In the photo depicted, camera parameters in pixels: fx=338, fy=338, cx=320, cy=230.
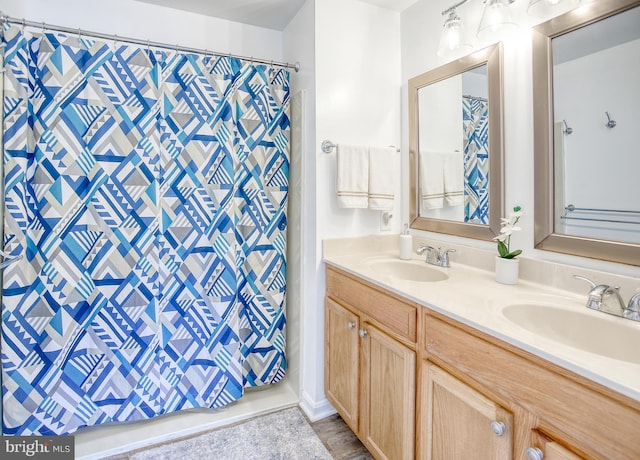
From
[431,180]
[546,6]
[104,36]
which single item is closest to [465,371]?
[431,180]

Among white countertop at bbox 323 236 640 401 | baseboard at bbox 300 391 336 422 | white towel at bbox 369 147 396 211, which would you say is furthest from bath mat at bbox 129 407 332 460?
white towel at bbox 369 147 396 211

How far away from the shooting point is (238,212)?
2.00 metres

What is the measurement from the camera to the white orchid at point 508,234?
1.36 m

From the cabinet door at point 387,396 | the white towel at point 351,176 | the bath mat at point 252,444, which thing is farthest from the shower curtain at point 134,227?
the cabinet door at point 387,396

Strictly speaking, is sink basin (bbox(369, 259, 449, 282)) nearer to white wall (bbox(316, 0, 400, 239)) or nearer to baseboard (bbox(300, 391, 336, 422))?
white wall (bbox(316, 0, 400, 239))

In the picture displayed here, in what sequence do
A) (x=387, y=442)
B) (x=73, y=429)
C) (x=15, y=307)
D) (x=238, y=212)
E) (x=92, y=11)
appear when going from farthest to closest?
(x=238, y=212) → (x=92, y=11) → (x=73, y=429) → (x=15, y=307) → (x=387, y=442)

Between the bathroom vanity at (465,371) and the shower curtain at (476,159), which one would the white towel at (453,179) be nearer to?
the shower curtain at (476,159)

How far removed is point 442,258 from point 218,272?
3.98ft

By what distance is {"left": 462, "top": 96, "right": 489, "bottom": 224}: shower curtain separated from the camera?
5.17 ft

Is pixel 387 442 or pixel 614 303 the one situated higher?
pixel 614 303

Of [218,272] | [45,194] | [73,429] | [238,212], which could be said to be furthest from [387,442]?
[45,194]

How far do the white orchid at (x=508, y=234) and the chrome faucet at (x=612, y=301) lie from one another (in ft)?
0.95

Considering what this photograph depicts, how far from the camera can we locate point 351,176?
184 cm

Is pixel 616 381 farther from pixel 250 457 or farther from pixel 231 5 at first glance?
pixel 231 5
